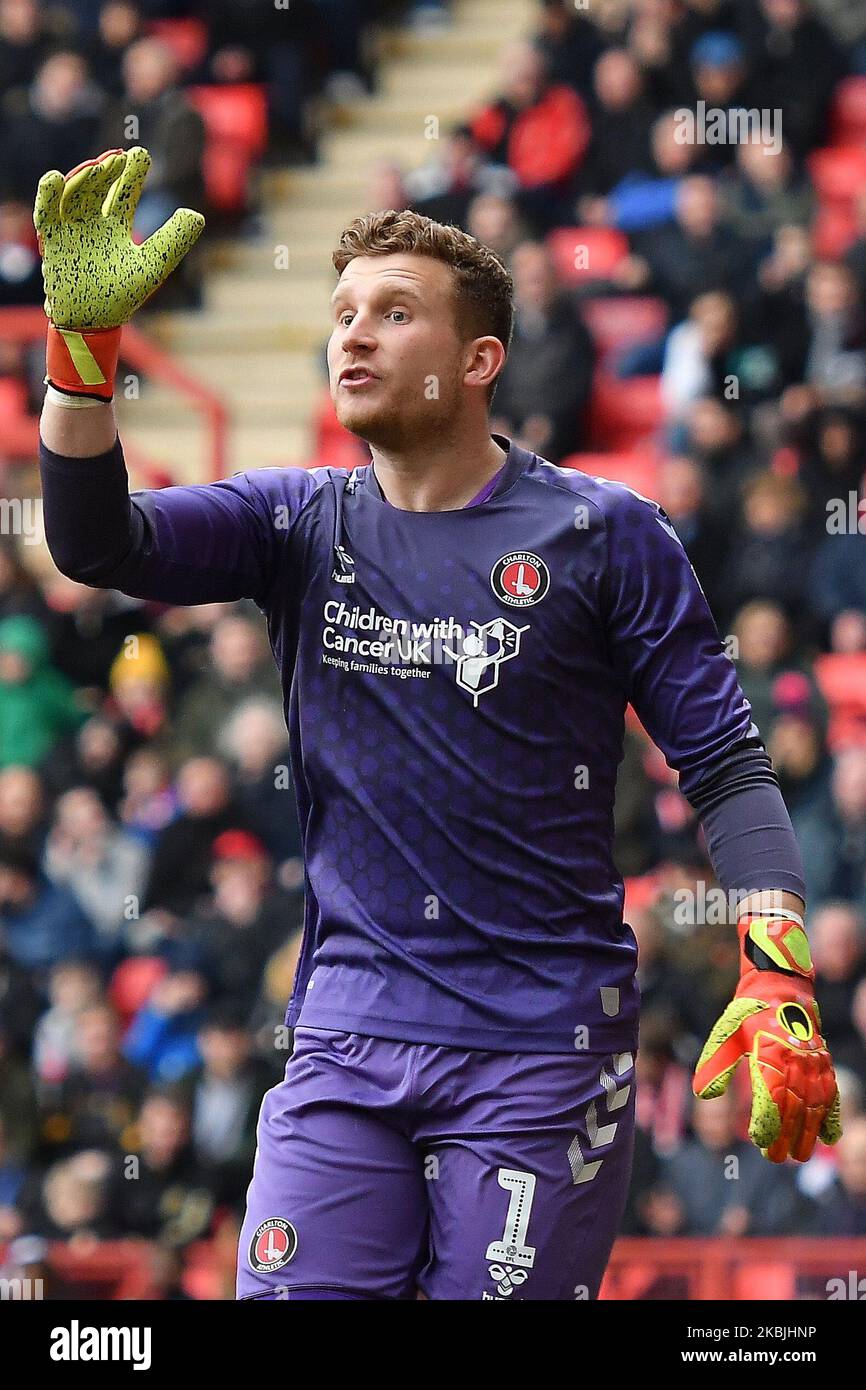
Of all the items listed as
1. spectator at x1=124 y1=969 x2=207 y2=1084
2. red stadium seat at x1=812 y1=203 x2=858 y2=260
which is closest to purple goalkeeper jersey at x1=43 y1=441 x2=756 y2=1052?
spectator at x1=124 y1=969 x2=207 y2=1084

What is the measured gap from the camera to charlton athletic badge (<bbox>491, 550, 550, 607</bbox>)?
12.1ft

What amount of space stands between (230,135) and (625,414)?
3132 mm

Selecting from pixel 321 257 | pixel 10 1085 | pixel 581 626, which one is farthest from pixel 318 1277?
pixel 321 257

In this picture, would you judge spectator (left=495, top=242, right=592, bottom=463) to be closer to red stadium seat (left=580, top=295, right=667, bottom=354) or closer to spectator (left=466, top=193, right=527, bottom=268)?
spectator (left=466, top=193, right=527, bottom=268)

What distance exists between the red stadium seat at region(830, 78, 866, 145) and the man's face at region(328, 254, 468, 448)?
689 cm

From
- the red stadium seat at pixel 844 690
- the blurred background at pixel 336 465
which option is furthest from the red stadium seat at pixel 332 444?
the red stadium seat at pixel 844 690

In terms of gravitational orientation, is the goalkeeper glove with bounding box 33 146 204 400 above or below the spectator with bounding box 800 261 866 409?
below

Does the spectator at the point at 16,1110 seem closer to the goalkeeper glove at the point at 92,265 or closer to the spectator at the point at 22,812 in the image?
the spectator at the point at 22,812

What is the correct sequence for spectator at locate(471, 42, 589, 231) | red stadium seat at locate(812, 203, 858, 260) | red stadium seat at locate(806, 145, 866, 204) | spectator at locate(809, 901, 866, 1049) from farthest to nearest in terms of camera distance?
spectator at locate(471, 42, 589, 231), red stadium seat at locate(806, 145, 866, 204), red stadium seat at locate(812, 203, 858, 260), spectator at locate(809, 901, 866, 1049)

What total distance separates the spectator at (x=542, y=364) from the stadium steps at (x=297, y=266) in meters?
1.33

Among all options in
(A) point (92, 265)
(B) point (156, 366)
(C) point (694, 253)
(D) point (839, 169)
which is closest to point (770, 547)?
(C) point (694, 253)

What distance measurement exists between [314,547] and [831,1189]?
3817 mm

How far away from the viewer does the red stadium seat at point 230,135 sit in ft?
37.1

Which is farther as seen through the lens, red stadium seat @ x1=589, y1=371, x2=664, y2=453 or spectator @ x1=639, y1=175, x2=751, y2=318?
red stadium seat @ x1=589, y1=371, x2=664, y2=453
